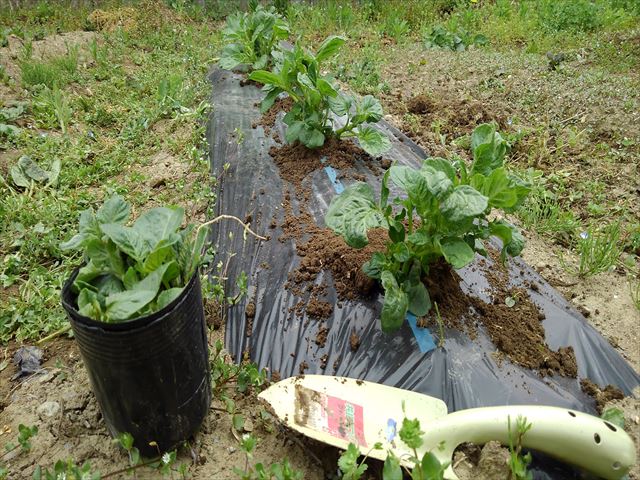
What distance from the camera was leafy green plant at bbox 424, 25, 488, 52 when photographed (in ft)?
18.4

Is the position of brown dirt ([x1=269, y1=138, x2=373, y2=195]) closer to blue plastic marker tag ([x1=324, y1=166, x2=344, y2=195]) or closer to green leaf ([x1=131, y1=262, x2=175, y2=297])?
blue plastic marker tag ([x1=324, y1=166, x2=344, y2=195])

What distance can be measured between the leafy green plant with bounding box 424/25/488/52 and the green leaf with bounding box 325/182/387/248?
4453 mm

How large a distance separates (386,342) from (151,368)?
85 centimetres

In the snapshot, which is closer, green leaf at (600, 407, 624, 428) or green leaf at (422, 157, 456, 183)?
green leaf at (600, 407, 624, 428)

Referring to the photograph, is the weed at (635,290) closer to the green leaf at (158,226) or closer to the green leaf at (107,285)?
the green leaf at (158,226)

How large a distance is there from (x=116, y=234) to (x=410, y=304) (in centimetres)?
103

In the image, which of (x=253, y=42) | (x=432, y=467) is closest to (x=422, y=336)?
(x=432, y=467)

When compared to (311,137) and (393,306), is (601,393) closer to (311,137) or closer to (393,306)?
(393,306)

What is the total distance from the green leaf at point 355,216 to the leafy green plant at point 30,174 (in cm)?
222

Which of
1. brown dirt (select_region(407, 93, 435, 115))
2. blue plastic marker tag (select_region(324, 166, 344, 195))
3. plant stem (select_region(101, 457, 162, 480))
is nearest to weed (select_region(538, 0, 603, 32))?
Answer: brown dirt (select_region(407, 93, 435, 115))

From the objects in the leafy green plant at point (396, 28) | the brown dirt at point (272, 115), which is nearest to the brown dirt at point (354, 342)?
the brown dirt at point (272, 115)

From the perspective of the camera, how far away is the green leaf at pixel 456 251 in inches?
62.3

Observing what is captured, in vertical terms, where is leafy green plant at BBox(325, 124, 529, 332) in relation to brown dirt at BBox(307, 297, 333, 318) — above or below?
above

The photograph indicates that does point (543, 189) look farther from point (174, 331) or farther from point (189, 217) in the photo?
point (174, 331)
